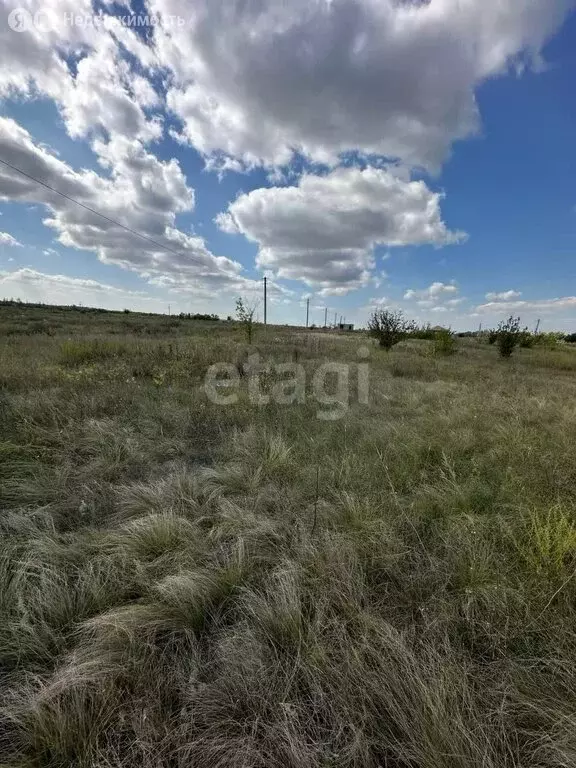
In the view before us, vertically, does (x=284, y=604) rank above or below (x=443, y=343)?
below

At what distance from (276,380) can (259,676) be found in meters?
6.16

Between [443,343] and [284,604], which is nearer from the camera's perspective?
[284,604]

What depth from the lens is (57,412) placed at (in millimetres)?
4469

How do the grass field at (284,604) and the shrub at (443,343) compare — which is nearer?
the grass field at (284,604)

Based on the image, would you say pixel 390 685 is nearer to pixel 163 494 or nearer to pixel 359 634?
pixel 359 634

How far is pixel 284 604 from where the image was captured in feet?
5.47

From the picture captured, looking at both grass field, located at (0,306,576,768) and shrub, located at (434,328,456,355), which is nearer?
grass field, located at (0,306,576,768)

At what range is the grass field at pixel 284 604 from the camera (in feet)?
3.91

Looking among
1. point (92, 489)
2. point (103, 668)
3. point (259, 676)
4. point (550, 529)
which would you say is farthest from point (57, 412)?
point (550, 529)

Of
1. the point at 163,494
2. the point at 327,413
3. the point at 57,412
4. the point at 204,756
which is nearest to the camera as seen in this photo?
the point at 204,756

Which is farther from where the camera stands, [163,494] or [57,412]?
[57,412]

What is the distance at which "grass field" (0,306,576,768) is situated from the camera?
3.91 feet

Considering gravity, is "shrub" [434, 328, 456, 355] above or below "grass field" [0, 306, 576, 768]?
above

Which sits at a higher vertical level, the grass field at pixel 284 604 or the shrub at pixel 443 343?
the shrub at pixel 443 343
